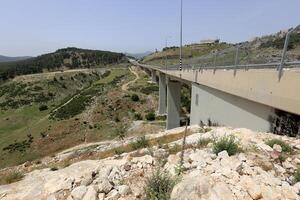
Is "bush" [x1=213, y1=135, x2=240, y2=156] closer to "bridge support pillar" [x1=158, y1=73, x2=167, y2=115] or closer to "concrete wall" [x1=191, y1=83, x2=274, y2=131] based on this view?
"concrete wall" [x1=191, y1=83, x2=274, y2=131]

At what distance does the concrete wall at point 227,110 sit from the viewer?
13312 millimetres

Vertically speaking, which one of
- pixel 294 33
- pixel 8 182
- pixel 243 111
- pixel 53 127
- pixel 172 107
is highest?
pixel 294 33

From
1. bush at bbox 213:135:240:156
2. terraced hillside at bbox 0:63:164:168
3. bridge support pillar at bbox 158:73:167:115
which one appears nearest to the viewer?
bush at bbox 213:135:240:156

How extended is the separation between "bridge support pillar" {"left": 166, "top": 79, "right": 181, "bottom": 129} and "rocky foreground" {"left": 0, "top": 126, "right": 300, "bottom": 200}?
3451 cm

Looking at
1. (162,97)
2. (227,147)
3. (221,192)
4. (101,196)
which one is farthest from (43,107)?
(221,192)

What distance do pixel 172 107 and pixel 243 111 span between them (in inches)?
1274

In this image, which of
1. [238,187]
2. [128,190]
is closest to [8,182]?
[128,190]

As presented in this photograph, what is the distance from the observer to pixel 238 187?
7.69 metres

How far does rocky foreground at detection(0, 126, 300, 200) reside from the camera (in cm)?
762

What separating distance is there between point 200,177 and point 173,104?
39.8 metres

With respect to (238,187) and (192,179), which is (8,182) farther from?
(238,187)

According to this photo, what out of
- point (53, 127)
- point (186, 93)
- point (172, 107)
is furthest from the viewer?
point (186, 93)

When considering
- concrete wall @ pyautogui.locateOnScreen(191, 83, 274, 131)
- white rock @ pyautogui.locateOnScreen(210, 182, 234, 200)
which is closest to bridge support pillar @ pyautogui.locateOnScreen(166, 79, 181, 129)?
concrete wall @ pyautogui.locateOnScreen(191, 83, 274, 131)

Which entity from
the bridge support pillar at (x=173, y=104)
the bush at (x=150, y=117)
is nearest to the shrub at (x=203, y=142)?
the bridge support pillar at (x=173, y=104)
